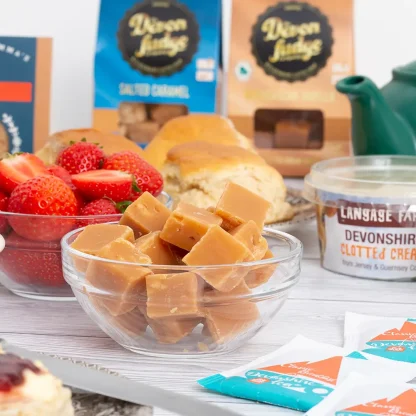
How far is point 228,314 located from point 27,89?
3.40 feet

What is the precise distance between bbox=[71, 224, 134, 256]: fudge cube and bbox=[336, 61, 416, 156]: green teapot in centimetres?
57

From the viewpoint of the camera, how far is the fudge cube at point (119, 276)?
0.74m

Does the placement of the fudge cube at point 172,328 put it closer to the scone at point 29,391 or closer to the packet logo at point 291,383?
the packet logo at point 291,383

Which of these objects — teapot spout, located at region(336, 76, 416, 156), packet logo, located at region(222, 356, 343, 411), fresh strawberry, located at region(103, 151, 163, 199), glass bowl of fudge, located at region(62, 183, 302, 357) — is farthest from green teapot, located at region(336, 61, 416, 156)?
packet logo, located at region(222, 356, 343, 411)

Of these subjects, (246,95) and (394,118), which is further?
(246,95)

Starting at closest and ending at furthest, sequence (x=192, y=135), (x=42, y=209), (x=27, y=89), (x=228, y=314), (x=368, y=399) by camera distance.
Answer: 1. (x=368, y=399)
2. (x=228, y=314)
3. (x=42, y=209)
4. (x=192, y=135)
5. (x=27, y=89)

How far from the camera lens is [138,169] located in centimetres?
99

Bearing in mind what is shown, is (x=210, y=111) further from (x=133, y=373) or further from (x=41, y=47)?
(x=133, y=373)

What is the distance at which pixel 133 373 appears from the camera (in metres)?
0.75

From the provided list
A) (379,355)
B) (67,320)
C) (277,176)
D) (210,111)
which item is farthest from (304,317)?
(210,111)

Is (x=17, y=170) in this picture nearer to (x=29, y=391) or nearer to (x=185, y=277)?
(x=185, y=277)

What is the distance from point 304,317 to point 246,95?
0.87 metres

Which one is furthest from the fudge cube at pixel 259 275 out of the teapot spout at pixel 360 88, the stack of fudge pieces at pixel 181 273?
the teapot spout at pixel 360 88

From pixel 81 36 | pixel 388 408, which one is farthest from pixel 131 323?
pixel 81 36
